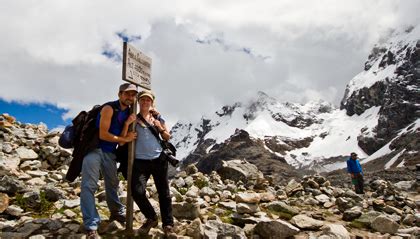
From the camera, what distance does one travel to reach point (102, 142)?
6871mm

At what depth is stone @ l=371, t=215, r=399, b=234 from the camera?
8.20 metres

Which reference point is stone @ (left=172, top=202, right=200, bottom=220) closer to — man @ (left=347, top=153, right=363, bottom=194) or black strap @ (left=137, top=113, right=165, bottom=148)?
black strap @ (left=137, top=113, right=165, bottom=148)

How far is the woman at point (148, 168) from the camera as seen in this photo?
22.4 ft

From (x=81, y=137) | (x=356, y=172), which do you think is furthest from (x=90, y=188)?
(x=356, y=172)

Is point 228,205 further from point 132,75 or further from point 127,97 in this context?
point 132,75

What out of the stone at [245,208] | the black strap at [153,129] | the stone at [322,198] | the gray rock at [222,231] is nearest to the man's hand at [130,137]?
the black strap at [153,129]

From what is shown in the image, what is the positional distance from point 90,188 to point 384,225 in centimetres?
639

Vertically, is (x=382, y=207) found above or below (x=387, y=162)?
below

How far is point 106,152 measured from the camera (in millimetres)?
6957

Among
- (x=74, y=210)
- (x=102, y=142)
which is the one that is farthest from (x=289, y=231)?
(x=74, y=210)

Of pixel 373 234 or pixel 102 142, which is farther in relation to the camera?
pixel 373 234

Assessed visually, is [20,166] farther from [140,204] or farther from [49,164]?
[140,204]

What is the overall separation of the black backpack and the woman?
60 centimetres

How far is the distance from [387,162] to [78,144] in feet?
586
